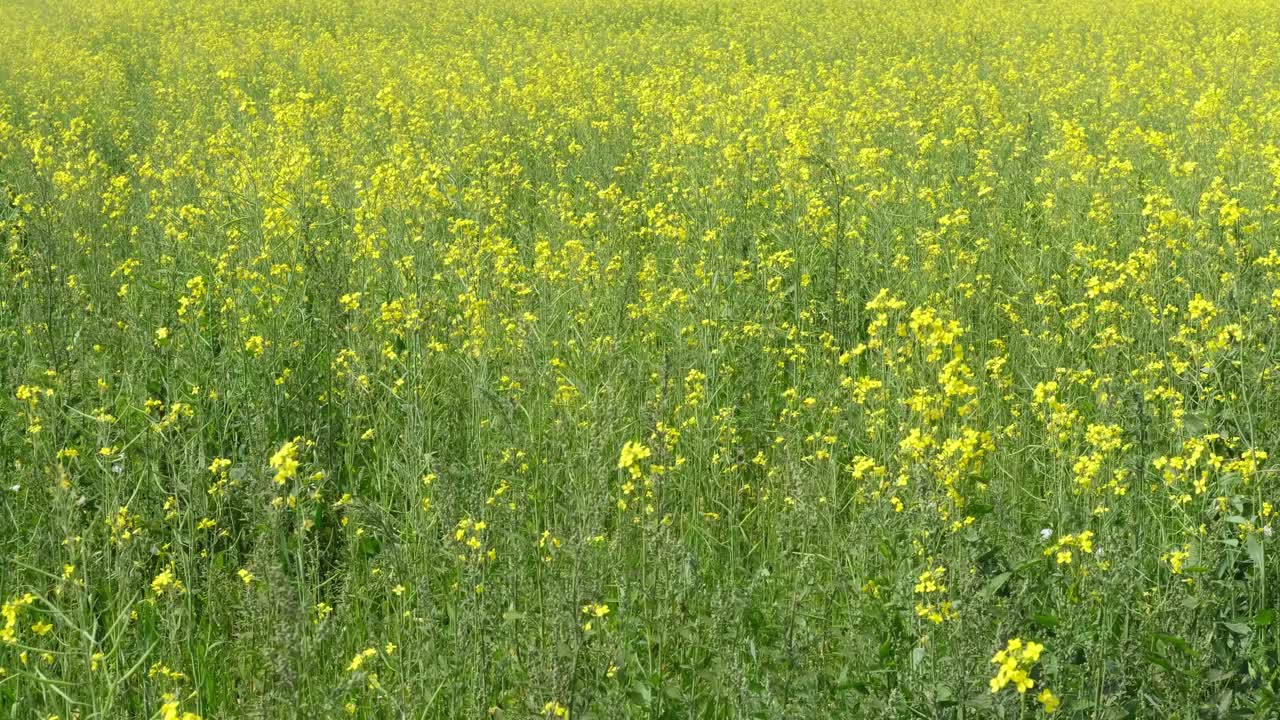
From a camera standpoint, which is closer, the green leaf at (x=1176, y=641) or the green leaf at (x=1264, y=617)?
the green leaf at (x=1176, y=641)

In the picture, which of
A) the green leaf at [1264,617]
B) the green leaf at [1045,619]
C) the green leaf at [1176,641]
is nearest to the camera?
the green leaf at [1176,641]

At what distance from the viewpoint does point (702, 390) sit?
4.18 m

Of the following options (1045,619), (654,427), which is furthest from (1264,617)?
(654,427)

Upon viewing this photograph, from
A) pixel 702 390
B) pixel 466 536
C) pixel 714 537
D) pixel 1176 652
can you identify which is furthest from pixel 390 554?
pixel 1176 652

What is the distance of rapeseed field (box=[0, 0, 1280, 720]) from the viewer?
259 centimetres

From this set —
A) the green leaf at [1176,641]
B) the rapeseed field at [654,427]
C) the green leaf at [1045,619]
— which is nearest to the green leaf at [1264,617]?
the rapeseed field at [654,427]

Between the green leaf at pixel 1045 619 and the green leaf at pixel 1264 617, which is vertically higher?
the green leaf at pixel 1045 619

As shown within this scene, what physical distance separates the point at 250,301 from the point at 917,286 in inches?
99.5

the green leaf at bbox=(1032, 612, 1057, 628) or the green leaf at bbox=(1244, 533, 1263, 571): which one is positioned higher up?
the green leaf at bbox=(1244, 533, 1263, 571)

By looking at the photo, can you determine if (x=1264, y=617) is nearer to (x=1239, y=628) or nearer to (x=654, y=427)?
(x=1239, y=628)

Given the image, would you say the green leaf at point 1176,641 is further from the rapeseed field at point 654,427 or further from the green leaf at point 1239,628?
the green leaf at point 1239,628

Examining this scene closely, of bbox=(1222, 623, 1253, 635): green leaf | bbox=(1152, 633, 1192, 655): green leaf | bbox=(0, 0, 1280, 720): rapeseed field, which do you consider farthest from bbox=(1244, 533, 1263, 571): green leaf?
bbox=(1152, 633, 1192, 655): green leaf

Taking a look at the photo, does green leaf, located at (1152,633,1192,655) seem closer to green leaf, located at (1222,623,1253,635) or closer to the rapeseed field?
the rapeseed field

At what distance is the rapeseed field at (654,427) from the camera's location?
2.59 meters
